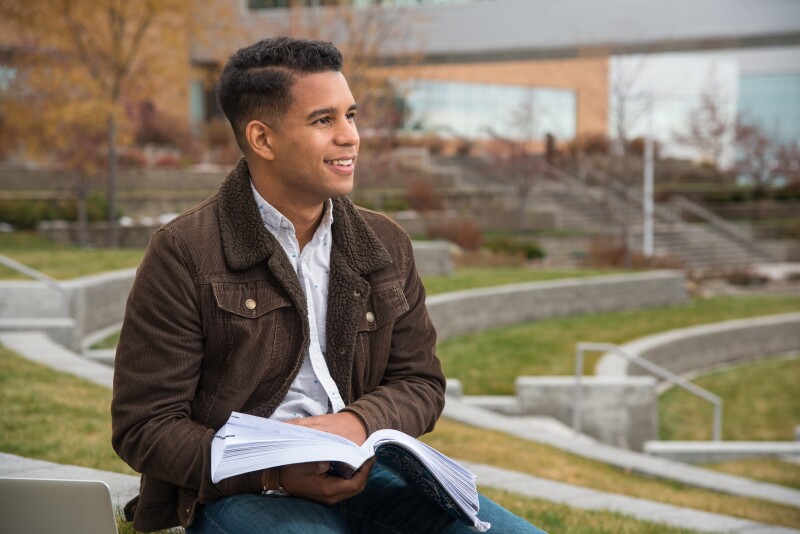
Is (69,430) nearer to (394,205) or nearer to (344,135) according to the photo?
A: (344,135)

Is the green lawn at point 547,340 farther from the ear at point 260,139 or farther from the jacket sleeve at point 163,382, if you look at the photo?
the jacket sleeve at point 163,382

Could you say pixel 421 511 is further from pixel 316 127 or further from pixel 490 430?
pixel 490 430

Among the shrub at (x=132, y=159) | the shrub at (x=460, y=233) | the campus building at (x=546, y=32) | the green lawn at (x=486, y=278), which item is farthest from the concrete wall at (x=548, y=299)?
the shrub at (x=132, y=159)

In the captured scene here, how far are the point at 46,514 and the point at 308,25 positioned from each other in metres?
26.1

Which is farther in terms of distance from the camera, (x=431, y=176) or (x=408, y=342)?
(x=431, y=176)

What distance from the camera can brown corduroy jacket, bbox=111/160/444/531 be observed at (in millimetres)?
2658

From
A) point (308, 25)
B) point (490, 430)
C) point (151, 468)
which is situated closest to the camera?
point (151, 468)

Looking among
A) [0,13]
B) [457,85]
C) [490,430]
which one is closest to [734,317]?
[490,430]

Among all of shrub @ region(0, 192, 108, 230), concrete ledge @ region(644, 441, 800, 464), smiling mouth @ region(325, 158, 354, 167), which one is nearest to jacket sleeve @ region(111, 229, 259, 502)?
smiling mouth @ region(325, 158, 354, 167)

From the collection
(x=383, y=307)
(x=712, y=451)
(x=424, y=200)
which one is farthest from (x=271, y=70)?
(x=424, y=200)

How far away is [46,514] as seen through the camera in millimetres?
2486

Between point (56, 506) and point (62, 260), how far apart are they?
45.8ft

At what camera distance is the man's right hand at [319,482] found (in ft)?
8.43

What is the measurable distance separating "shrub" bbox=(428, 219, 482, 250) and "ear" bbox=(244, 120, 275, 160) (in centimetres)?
2472
